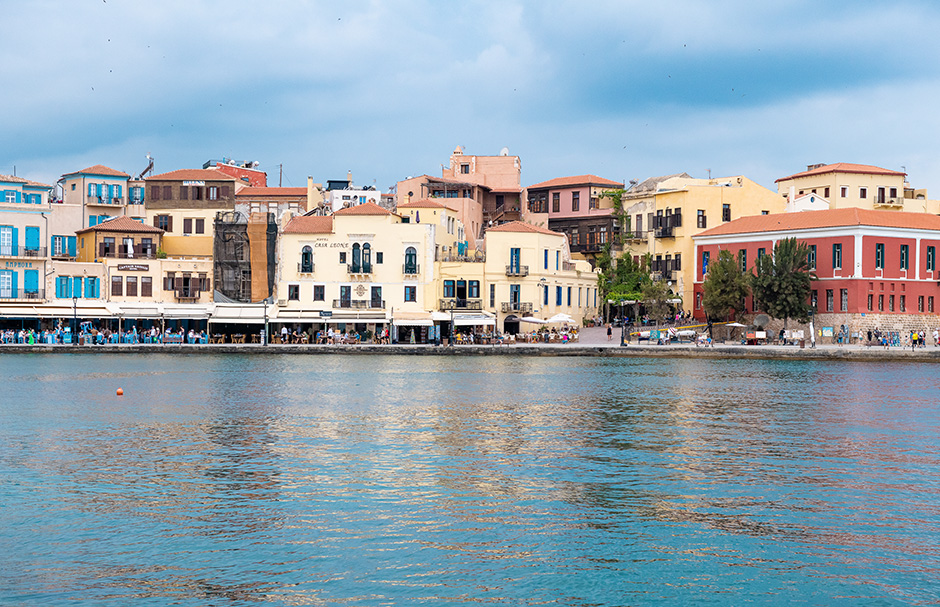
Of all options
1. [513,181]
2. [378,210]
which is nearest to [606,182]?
[513,181]

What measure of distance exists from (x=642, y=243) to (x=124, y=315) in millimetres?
33611

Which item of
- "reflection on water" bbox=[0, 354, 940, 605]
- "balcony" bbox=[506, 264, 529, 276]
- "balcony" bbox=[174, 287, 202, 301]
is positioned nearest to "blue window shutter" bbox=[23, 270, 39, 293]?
"balcony" bbox=[174, 287, 202, 301]

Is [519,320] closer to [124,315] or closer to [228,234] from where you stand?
[228,234]

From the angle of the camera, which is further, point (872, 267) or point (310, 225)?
point (310, 225)

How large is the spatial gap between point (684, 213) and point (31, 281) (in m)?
40.3

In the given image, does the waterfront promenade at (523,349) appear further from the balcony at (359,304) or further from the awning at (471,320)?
the balcony at (359,304)

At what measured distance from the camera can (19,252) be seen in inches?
2392

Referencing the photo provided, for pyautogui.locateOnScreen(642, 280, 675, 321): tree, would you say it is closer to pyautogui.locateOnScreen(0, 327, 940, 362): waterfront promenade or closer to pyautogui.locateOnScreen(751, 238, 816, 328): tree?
Result: pyautogui.locateOnScreen(0, 327, 940, 362): waterfront promenade

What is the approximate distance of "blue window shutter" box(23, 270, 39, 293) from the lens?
60.2 meters

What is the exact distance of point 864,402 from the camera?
3181 cm

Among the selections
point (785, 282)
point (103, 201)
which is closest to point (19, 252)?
point (103, 201)

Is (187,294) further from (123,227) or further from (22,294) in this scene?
(22,294)

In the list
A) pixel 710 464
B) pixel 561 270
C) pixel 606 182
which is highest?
pixel 606 182

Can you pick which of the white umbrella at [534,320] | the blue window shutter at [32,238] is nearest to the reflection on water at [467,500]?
the white umbrella at [534,320]
